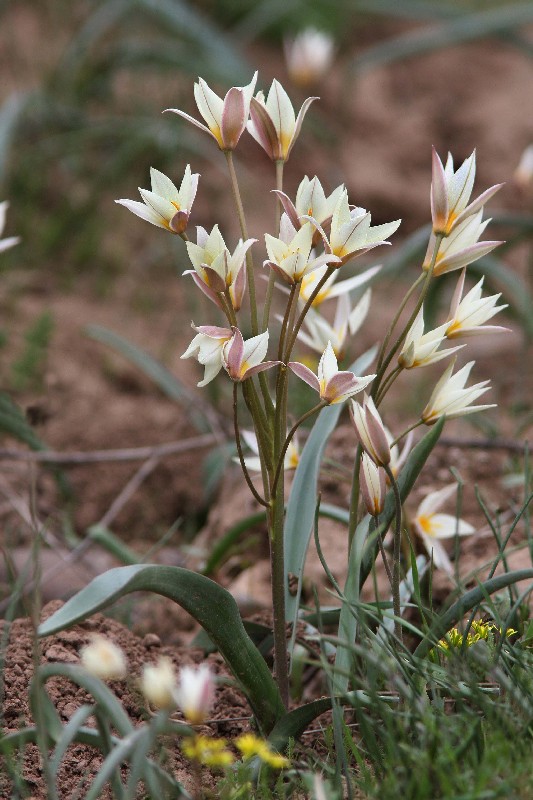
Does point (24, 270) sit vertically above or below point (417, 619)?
above

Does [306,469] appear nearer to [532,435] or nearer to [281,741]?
[281,741]

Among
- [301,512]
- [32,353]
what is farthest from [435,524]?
[32,353]

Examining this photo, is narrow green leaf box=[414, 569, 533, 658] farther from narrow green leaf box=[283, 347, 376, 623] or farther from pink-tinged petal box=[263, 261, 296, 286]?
pink-tinged petal box=[263, 261, 296, 286]

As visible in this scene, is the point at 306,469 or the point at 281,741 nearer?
the point at 281,741

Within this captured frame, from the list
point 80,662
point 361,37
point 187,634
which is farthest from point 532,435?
point 361,37

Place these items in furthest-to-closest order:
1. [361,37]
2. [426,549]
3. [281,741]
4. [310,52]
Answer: [361,37] → [310,52] → [426,549] → [281,741]

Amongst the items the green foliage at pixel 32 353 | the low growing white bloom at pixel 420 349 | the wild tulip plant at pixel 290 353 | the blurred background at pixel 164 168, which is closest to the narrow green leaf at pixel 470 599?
the wild tulip plant at pixel 290 353

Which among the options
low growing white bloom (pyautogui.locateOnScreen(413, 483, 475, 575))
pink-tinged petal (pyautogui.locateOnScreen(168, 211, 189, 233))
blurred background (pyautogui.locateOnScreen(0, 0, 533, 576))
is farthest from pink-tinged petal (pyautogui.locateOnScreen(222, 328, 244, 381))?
blurred background (pyautogui.locateOnScreen(0, 0, 533, 576))
